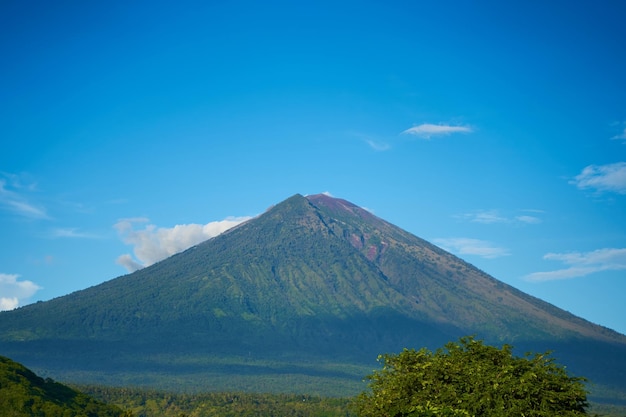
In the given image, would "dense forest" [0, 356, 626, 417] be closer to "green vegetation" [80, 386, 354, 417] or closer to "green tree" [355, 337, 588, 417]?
"green vegetation" [80, 386, 354, 417]

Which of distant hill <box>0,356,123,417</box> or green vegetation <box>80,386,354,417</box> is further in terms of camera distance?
green vegetation <box>80,386,354,417</box>

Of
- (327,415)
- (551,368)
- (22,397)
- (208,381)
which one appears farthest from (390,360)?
(208,381)

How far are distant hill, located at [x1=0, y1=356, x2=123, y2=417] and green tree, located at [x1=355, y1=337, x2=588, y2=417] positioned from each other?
80.7 ft

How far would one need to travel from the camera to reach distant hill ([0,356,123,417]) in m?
53.4

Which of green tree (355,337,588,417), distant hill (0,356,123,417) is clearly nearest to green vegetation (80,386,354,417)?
distant hill (0,356,123,417)

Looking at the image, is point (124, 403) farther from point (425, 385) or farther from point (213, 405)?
point (425, 385)

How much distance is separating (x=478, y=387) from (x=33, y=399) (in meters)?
32.1

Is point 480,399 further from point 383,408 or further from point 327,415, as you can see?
point 327,415

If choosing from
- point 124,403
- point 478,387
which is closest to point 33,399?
point 478,387

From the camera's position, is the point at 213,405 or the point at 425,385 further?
the point at 213,405

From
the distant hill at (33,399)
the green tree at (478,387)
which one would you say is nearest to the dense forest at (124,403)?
the distant hill at (33,399)

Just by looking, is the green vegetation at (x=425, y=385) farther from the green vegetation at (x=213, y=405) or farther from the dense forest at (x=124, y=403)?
the green vegetation at (x=213, y=405)

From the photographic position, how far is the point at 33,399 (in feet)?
180

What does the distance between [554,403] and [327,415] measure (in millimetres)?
81434
